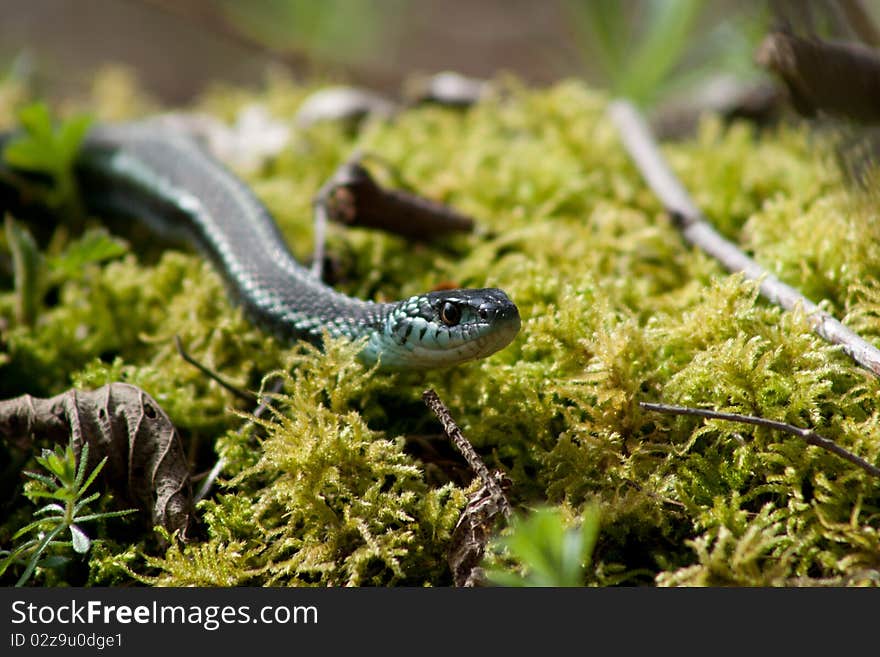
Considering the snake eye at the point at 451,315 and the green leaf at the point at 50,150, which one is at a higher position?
the green leaf at the point at 50,150

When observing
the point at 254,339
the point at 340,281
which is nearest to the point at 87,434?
the point at 254,339

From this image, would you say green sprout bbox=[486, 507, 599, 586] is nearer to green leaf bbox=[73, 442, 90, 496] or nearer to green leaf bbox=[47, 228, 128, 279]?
green leaf bbox=[73, 442, 90, 496]

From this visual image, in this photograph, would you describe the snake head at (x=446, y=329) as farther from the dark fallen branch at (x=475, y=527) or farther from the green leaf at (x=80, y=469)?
the green leaf at (x=80, y=469)

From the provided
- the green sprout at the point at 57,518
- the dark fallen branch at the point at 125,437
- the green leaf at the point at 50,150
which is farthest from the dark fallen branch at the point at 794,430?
the green leaf at the point at 50,150

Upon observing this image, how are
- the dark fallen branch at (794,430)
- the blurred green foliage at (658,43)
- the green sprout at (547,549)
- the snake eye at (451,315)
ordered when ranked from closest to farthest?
1. the green sprout at (547,549)
2. the dark fallen branch at (794,430)
3. the snake eye at (451,315)
4. the blurred green foliage at (658,43)

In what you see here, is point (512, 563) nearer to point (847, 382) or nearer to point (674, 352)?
point (674, 352)

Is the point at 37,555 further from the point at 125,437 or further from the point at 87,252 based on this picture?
the point at 87,252

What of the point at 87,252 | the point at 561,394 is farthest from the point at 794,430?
the point at 87,252
